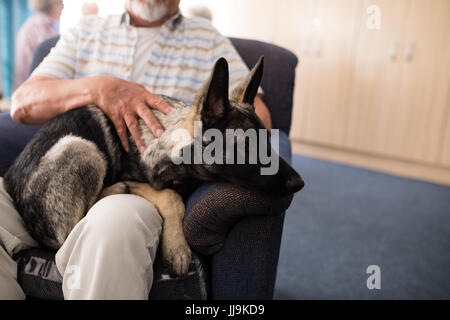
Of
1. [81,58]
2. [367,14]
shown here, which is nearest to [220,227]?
[81,58]

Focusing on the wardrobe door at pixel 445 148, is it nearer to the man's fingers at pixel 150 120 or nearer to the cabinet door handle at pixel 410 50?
the cabinet door handle at pixel 410 50

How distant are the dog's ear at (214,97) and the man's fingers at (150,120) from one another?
0.78ft

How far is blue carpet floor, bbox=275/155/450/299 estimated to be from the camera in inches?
88.8

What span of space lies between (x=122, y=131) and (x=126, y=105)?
0.11m

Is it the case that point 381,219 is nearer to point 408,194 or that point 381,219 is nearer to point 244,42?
point 408,194

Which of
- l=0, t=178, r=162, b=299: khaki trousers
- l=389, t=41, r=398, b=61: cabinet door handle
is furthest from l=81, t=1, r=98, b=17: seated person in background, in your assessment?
l=389, t=41, r=398, b=61: cabinet door handle

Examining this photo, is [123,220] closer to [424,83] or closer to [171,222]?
[171,222]

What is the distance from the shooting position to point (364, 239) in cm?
286

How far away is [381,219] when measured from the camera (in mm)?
3217

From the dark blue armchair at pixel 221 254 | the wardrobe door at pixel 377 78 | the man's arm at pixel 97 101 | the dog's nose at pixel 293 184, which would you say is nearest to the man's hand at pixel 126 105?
the man's arm at pixel 97 101

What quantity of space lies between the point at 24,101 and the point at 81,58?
1.25ft

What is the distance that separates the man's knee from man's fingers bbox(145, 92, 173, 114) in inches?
15.1

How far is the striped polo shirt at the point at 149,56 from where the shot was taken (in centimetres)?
195

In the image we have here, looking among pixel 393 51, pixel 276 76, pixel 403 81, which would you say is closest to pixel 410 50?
pixel 393 51
